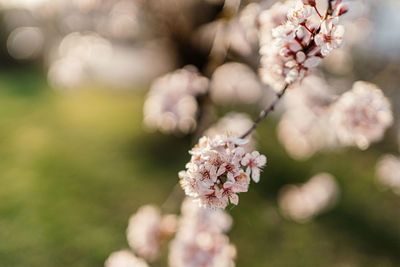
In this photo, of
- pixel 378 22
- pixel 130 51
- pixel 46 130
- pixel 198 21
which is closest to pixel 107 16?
pixel 198 21

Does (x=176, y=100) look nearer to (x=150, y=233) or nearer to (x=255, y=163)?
(x=150, y=233)

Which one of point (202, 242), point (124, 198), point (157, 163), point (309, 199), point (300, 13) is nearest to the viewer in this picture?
point (300, 13)

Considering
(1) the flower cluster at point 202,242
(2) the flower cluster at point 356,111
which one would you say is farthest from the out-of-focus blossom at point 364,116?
(1) the flower cluster at point 202,242

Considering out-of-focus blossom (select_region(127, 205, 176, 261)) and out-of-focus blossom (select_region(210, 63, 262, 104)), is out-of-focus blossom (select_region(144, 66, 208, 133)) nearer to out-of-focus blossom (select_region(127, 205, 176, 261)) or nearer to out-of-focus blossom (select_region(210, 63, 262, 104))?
out-of-focus blossom (select_region(127, 205, 176, 261))

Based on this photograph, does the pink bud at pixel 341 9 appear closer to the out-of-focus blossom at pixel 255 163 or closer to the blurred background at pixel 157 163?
the out-of-focus blossom at pixel 255 163

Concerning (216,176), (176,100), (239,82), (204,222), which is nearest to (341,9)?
(216,176)

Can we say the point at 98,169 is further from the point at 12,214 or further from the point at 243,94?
the point at 243,94

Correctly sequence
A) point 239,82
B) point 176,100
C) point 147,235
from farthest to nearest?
point 239,82, point 176,100, point 147,235

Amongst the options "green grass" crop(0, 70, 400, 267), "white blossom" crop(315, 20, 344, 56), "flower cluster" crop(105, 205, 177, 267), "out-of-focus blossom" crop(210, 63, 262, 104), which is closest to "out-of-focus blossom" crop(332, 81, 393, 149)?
"white blossom" crop(315, 20, 344, 56)
